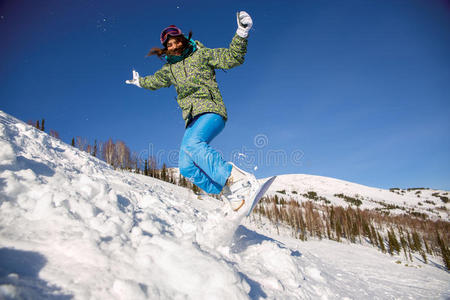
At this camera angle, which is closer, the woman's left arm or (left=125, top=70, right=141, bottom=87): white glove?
the woman's left arm

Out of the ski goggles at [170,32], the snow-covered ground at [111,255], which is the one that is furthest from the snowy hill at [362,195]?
the ski goggles at [170,32]

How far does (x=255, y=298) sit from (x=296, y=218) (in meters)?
5.66

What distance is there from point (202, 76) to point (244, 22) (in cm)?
56

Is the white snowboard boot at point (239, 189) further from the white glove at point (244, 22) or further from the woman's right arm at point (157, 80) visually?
the woman's right arm at point (157, 80)

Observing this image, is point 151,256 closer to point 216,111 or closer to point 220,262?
point 220,262

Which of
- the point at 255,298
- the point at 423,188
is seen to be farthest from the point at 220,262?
the point at 423,188

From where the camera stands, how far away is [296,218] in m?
6.09

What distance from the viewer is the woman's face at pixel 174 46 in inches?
80.0

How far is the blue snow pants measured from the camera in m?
1.65

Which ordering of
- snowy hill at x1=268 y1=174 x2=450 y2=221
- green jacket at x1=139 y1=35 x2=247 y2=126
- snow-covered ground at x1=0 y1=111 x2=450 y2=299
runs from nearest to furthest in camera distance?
snow-covered ground at x1=0 y1=111 x2=450 y2=299
green jacket at x1=139 y1=35 x2=247 y2=126
snowy hill at x1=268 y1=174 x2=450 y2=221

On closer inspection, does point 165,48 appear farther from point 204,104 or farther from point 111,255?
point 111,255

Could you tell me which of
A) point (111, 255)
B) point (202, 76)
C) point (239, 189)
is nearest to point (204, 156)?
point (239, 189)

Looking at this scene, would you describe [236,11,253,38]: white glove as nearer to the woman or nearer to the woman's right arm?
the woman

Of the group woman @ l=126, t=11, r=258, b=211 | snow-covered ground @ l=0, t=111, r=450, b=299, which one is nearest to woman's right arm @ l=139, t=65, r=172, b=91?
woman @ l=126, t=11, r=258, b=211
